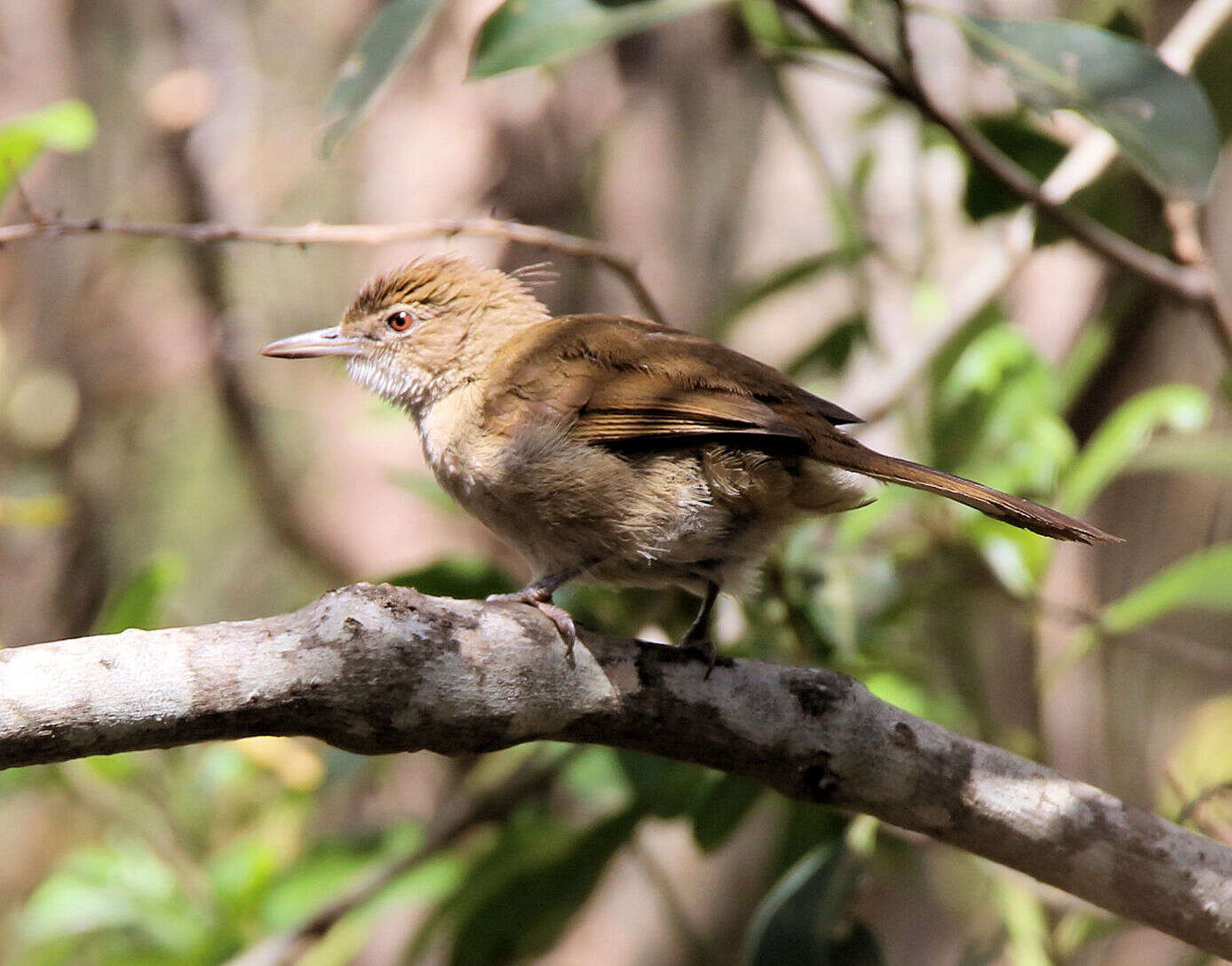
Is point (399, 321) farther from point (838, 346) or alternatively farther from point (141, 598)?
point (838, 346)

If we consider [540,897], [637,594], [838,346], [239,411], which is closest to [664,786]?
[540,897]

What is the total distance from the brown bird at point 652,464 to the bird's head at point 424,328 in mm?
294

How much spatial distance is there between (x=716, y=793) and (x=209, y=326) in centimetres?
275

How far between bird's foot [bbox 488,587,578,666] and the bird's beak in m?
1.13

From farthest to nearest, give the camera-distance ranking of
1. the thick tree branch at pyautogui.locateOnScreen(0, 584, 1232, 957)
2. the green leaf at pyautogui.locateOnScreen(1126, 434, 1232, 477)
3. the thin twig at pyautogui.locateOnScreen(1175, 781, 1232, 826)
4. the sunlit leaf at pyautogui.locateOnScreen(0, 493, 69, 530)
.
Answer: the green leaf at pyautogui.locateOnScreen(1126, 434, 1232, 477)
the sunlit leaf at pyautogui.locateOnScreen(0, 493, 69, 530)
the thin twig at pyautogui.locateOnScreen(1175, 781, 1232, 826)
the thick tree branch at pyautogui.locateOnScreen(0, 584, 1232, 957)

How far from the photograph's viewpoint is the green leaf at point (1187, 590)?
282 centimetres

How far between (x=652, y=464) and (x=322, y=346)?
3.74 feet

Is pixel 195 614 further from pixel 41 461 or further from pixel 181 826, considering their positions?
pixel 181 826

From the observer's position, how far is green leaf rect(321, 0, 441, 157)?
2594 mm

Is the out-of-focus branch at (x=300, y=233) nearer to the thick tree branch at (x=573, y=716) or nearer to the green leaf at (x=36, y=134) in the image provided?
the green leaf at (x=36, y=134)

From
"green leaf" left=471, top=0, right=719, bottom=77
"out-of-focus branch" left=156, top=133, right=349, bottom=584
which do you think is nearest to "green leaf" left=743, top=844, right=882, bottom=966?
"green leaf" left=471, top=0, right=719, bottom=77

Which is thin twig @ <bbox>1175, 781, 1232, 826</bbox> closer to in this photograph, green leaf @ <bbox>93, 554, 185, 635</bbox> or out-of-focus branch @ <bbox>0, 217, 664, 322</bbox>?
out-of-focus branch @ <bbox>0, 217, 664, 322</bbox>

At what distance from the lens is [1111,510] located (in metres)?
4.41

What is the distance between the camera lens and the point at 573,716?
1.86 m
